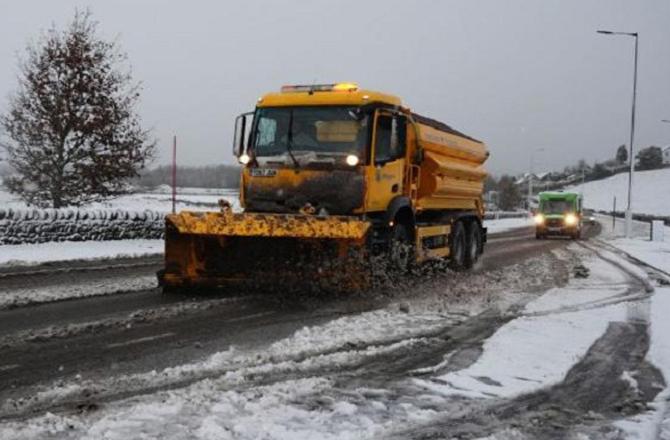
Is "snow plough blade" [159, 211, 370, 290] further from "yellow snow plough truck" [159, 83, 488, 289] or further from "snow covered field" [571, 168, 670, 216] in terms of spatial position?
"snow covered field" [571, 168, 670, 216]

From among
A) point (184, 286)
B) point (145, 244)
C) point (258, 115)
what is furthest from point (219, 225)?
point (145, 244)

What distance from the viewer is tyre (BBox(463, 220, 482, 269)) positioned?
16266mm

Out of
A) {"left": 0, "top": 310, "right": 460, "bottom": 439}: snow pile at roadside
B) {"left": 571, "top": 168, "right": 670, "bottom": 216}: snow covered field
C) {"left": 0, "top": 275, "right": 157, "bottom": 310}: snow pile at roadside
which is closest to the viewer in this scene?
{"left": 0, "top": 310, "right": 460, "bottom": 439}: snow pile at roadside

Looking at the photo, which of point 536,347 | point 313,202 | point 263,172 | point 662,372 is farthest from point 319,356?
point 263,172

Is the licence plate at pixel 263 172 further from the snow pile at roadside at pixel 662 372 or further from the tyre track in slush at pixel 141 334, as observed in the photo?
the snow pile at roadside at pixel 662 372

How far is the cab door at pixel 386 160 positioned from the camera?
35.1 ft

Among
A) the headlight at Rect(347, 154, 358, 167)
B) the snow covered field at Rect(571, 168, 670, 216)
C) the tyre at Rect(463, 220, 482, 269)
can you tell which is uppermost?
the snow covered field at Rect(571, 168, 670, 216)

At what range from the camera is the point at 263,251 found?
10.2 metres

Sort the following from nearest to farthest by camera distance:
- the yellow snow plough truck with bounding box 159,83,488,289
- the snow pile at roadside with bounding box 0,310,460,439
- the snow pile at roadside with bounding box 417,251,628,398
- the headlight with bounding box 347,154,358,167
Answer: the snow pile at roadside with bounding box 0,310,460,439, the snow pile at roadside with bounding box 417,251,628,398, the yellow snow plough truck with bounding box 159,83,488,289, the headlight with bounding box 347,154,358,167

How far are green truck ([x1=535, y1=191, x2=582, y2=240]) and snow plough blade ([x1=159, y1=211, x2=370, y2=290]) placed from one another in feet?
87.2

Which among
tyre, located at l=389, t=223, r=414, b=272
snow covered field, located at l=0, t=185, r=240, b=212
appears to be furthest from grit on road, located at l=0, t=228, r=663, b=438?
snow covered field, located at l=0, t=185, r=240, b=212

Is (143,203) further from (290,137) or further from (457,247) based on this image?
(290,137)

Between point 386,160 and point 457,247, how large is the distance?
16.2 feet

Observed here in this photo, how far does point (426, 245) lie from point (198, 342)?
21.1ft
